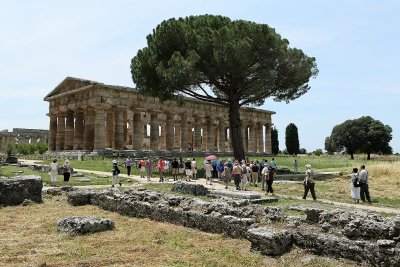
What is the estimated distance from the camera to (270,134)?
74812 mm

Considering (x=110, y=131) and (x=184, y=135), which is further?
(x=184, y=135)

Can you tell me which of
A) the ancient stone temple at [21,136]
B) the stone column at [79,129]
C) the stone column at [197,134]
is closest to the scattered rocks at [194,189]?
the stone column at [79,129]

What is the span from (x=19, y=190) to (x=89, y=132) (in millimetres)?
35780

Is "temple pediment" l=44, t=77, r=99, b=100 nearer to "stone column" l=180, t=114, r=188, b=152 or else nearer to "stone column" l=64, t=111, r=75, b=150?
"stone column" l=64, t=111, r=75, b=150

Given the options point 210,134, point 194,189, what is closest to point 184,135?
point 210,134

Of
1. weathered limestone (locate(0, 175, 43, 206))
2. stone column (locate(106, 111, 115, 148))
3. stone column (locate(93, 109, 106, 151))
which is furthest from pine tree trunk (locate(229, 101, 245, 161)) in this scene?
stone column (locate(106, 111, 115, 148))

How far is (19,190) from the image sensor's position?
52.3 ft

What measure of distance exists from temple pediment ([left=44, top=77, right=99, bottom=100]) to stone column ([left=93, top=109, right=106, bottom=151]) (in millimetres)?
3930

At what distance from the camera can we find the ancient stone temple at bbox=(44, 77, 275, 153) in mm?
49688

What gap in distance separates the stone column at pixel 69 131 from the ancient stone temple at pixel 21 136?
2928 centimetres

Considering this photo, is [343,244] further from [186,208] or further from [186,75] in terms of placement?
[186,75]

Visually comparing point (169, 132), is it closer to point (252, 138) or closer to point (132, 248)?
point (252, 138)

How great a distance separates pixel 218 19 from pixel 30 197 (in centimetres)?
2267

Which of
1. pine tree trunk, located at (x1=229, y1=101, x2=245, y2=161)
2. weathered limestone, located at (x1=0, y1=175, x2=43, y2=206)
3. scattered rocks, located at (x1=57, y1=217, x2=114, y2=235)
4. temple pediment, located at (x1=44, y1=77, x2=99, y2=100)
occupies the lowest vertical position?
scattered rocks, located at (x1=57, y1=217, x2=114, y2=235)
